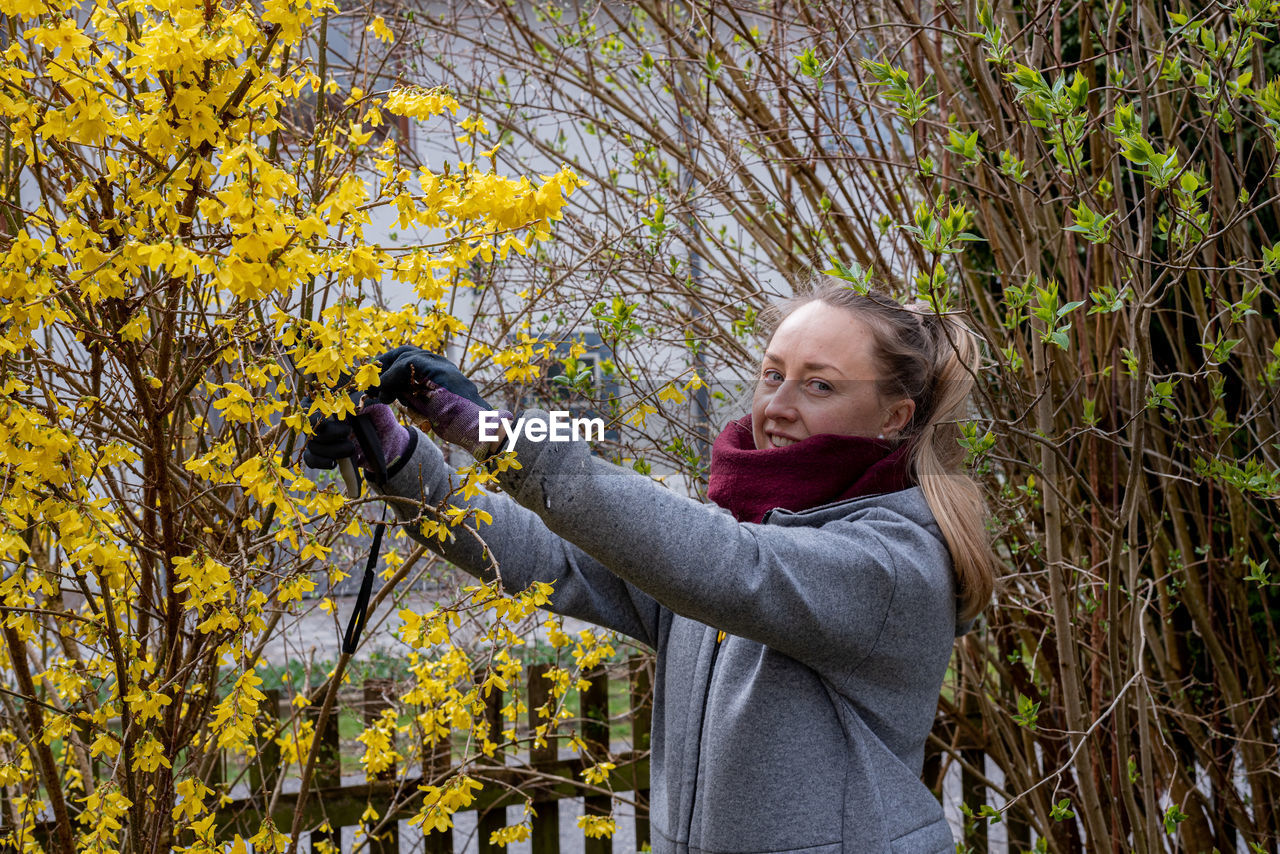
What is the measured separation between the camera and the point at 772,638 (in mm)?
1502

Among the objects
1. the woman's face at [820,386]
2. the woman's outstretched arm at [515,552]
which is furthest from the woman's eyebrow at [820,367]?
the woman's outstretched arm at [515,552]

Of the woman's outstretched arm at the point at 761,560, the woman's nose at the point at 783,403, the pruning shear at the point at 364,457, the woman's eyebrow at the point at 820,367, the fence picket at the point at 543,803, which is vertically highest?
the woman's eyebrow at the point at 820,367

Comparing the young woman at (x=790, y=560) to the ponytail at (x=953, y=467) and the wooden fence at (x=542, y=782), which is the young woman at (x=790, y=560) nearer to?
the ponytail at (x=953, y=467)

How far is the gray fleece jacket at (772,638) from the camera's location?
138 cm

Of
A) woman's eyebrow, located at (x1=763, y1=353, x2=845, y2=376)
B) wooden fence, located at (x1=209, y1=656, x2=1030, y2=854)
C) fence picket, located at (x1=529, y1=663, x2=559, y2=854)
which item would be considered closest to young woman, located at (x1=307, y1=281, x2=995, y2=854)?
woman's eyebrow, located at (x1=763, y1=353, x2=845, y2=376)

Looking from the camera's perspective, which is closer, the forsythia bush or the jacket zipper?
the forsythia bush

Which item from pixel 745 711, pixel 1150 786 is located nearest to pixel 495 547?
pixel 745 711

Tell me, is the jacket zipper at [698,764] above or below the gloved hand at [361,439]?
below

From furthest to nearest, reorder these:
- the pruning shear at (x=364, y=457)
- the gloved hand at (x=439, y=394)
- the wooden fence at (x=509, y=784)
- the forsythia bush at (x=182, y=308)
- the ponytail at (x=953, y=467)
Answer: the wooden fence at (x=509, y=784), the ponytail at (x=953, y=467), the pruning shear at (x=364, y=457), the gloved hand at (x=439, y=394), the forsythia bush at (x=182, y=308)

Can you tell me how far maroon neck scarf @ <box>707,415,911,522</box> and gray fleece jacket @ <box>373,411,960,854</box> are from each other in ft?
0.12

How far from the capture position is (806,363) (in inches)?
69.1

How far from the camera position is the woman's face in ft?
5.73

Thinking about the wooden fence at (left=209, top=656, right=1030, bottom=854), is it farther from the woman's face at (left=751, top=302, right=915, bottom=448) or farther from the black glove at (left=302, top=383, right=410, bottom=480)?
the black glove at (left=302, top=383, right=410, bottom=480)

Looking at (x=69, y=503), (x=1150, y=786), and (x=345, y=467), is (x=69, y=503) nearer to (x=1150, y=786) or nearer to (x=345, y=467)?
(x=345, y=467)
